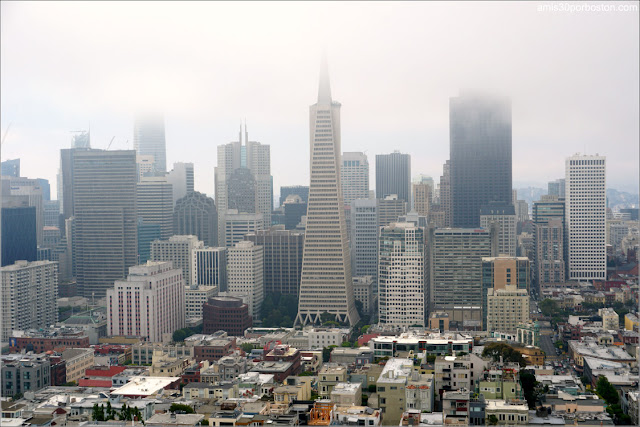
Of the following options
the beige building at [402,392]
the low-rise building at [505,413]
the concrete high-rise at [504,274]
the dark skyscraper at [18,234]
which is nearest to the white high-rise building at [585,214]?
the concrete high-rise at [504,274]

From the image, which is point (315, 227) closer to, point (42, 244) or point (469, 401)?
point (42, 244)

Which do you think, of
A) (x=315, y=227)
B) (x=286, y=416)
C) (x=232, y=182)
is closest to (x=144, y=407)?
(x=286, y=416)

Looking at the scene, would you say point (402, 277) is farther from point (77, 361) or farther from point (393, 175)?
point (393, 175)

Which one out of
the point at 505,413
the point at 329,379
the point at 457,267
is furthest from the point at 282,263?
the point at 505,413

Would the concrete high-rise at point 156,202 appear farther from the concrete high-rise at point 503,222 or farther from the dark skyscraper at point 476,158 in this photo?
the concrete high-rise at point 503,222

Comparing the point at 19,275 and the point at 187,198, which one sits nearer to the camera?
the point at 19,275

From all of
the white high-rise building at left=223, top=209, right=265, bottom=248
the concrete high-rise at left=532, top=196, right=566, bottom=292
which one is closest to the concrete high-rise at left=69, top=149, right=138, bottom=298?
the white high-rise building at left=223, top=209, right=265, bottom=248
